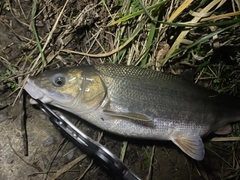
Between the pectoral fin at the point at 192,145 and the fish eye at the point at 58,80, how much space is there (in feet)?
3.64

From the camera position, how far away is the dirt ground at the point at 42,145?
277cm

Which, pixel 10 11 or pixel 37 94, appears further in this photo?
pixel 10 11

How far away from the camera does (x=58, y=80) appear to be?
2.46m

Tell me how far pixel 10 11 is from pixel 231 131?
7.85ft

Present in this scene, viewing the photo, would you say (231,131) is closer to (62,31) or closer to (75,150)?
(75,150)

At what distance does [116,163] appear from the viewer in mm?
2840

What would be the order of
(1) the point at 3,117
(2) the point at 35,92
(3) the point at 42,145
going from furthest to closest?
(3) the point at 42,145 → (1) the point at 3,117 → (2) the point at 35,92

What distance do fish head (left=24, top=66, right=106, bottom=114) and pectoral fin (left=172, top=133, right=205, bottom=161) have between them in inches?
32.2

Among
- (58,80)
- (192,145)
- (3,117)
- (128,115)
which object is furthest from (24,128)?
(192,145)

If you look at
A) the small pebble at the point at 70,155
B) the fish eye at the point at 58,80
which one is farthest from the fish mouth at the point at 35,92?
the small pebble at the point at 70,155

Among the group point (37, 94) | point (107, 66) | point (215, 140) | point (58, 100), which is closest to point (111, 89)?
point (107, 66)

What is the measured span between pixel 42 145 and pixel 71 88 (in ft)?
2.39

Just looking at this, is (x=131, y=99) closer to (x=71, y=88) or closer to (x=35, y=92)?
(x=71, y=88)

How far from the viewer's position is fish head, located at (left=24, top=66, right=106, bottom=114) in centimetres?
245
